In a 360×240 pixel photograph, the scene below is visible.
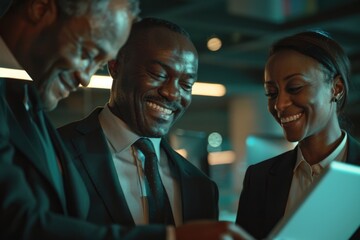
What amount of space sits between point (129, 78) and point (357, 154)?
1.00 m

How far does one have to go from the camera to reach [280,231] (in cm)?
158

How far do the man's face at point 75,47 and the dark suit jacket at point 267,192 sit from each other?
107cm

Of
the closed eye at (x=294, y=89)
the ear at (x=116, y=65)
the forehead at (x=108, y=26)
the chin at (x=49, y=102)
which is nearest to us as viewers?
the forehead at (x=108, y=26)

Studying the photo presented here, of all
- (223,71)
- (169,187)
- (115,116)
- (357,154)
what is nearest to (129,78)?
(115,116)

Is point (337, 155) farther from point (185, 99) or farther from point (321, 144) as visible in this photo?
point (185, 99)

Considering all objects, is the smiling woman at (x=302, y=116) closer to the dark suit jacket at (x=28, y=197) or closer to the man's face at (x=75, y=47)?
the man's face at (x=75, y=47)

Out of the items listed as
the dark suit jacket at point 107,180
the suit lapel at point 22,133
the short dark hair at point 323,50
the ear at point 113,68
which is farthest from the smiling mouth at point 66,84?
the short dark hair at point 323,50

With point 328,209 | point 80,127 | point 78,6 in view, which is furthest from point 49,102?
point 328,209

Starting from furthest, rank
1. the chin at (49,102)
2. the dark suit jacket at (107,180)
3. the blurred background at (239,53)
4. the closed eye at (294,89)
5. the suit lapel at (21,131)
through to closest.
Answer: the blurred background at (239,53)
the closed eye at (294,89)
the dark suit jacket at (107,180)
the chin at (49,102)
the suit lapel at (21,131)

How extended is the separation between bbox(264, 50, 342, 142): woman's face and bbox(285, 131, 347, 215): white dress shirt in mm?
102

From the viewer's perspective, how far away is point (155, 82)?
228cm

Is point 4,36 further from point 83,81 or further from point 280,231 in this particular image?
point 280,231

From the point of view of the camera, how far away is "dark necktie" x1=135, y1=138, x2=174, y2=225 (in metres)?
2.20

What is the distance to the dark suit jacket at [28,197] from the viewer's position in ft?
4.50
